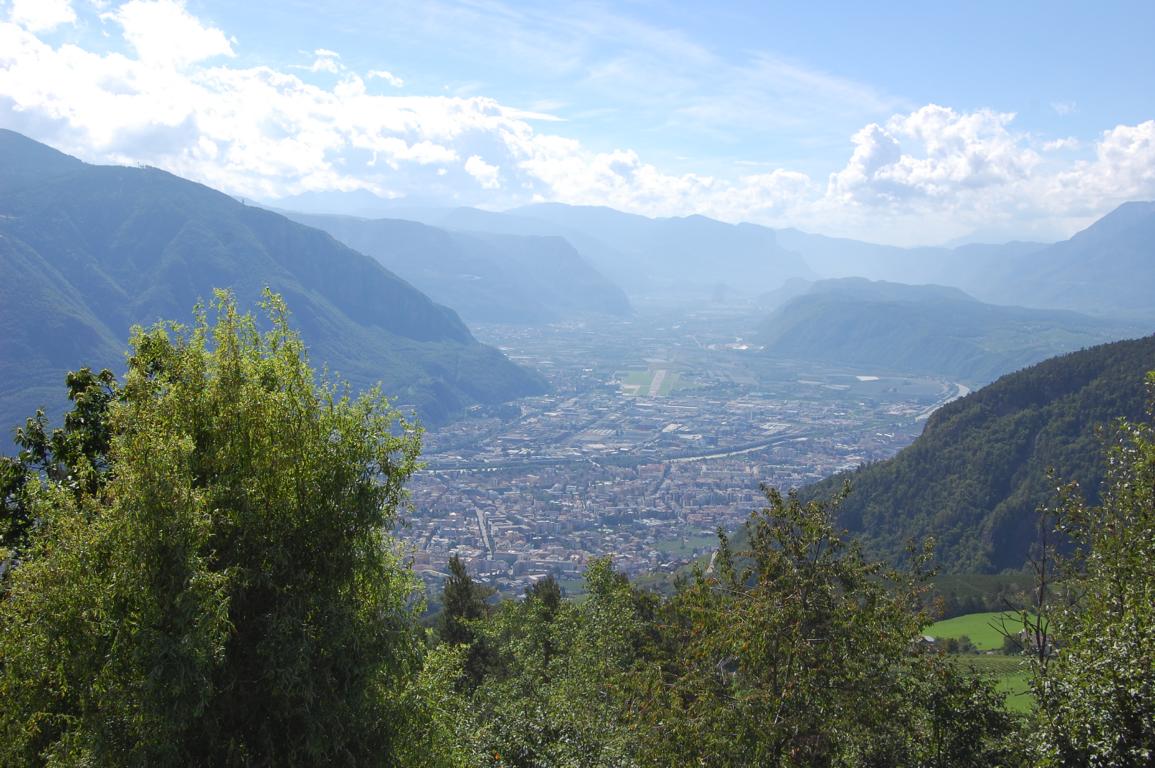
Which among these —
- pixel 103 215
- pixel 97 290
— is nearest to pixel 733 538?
pixel 97 290

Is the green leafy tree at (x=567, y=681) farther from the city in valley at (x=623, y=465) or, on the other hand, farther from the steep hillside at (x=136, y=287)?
the steep hillside at (x=136, y=287)

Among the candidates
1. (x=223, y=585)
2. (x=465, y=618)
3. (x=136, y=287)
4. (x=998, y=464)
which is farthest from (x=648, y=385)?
(x=223, y=585)

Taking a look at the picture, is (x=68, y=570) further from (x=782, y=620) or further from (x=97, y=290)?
(x=97, y=290)

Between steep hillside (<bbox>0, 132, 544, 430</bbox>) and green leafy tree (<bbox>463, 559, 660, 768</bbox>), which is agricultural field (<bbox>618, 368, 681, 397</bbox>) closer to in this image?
steep hillside (<bbox>0, 132, 544, 430</bbox>)

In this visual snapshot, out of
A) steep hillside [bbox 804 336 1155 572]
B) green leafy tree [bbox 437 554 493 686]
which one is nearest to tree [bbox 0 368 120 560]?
green leafy tree [bbox 437 554 493 686]

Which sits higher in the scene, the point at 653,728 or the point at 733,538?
the point at 653,728

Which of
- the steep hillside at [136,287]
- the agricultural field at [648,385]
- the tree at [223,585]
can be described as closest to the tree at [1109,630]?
the tree at [223,585]

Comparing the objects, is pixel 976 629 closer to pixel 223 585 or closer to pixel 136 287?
pixel 223 585
